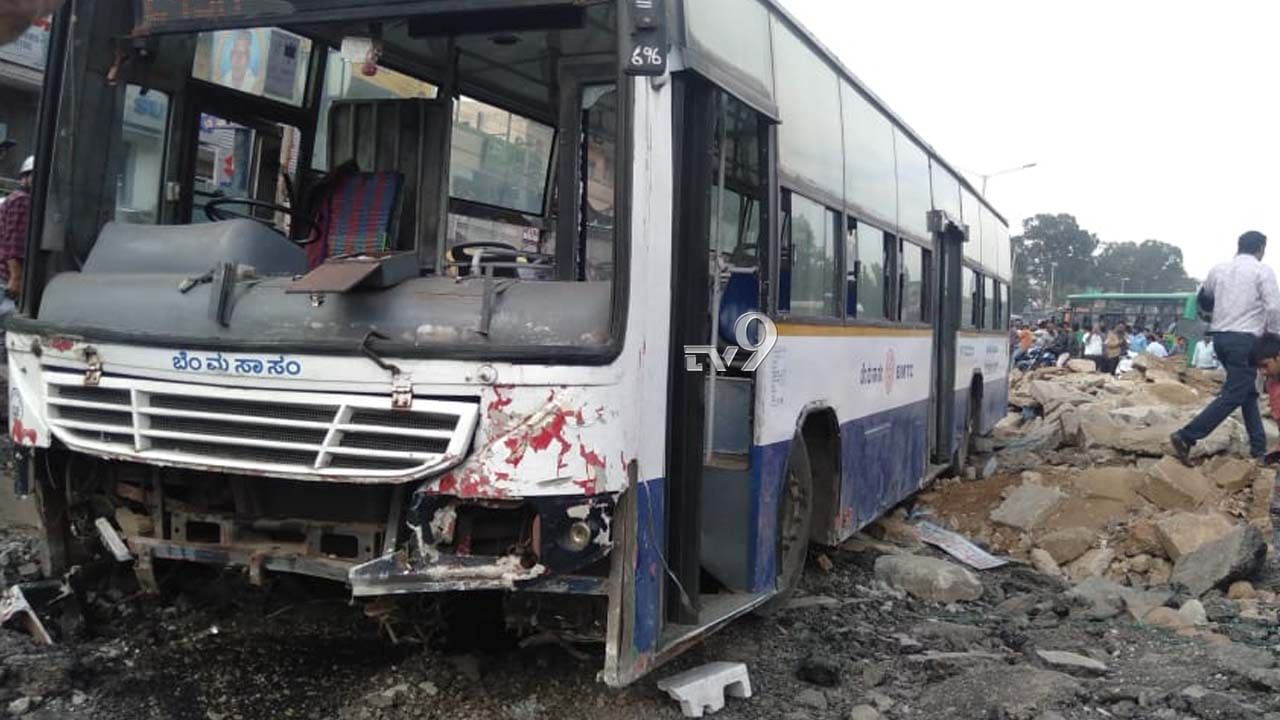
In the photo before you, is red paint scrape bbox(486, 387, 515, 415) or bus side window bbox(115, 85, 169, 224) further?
bus side window bbox(115, 85, 169, 224)

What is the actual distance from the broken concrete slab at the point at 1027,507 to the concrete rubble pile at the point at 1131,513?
0.04 ft

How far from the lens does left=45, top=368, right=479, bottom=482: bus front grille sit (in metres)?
3.62

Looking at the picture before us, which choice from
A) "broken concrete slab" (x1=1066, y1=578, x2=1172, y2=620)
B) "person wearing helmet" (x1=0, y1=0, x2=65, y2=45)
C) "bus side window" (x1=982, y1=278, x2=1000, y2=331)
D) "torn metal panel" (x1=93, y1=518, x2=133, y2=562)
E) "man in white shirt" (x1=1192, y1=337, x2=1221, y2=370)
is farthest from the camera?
"man in white shirt" (x1=1192, y1=337, x2=1221, y2=370)

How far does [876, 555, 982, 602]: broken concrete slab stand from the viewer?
6910mm

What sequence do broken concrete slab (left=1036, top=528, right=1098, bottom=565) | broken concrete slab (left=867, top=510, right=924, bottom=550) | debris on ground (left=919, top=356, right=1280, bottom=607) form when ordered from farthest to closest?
1. broken concrete slab (left=867, top=510, right=924, bottom=550)
2. broken concrete slab (left=1036, top=528, right=1098, bottom=565)
3. debris on ground (left=919, top=356, right=1280, bottom=607)

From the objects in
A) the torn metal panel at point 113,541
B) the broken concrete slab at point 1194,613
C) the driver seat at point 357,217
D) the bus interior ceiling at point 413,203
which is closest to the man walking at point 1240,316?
the broken concrete slab at point 1194,613

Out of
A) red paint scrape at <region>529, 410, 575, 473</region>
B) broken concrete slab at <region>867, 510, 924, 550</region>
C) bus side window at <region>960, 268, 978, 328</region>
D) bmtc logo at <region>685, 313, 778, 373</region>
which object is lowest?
broken concrete slab at <region>867, 510, 924, 550</region>

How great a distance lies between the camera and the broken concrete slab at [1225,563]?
22.9ft

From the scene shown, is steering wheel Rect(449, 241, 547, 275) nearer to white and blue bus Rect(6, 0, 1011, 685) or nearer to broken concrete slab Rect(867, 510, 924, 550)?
white and blue bus Rect(6, 0, 1011, 685)

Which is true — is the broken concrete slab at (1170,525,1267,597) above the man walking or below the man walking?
below

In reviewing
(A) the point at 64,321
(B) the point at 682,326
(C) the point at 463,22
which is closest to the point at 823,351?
(B) the point at 682,326

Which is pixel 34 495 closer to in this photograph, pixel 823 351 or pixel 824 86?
pixel 823 351

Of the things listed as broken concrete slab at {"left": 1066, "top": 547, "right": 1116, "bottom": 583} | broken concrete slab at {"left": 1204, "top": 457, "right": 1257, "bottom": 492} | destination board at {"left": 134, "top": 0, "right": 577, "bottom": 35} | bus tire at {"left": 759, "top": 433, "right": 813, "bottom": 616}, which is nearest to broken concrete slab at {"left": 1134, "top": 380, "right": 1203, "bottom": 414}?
broken concrete slab at {"left": 1204, "top": 457, "right": 1257, "bottom": 492}

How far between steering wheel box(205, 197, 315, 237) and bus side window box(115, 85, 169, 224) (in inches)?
9.5
